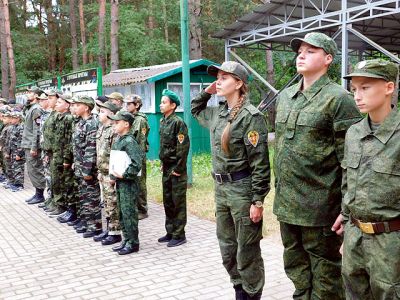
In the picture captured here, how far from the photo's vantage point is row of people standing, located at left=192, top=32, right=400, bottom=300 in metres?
2.50

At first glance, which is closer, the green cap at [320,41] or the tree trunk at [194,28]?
the green cap at [320,41]

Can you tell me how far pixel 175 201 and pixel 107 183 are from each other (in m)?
0.91

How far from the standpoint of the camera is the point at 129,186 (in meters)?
5.41

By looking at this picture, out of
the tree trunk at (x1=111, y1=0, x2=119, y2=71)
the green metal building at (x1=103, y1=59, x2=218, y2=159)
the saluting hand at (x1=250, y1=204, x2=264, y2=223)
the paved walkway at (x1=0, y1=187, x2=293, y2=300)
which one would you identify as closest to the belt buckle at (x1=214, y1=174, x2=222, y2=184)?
the saluting hand at (x1=250, y1=204, x2=264, y2=223)

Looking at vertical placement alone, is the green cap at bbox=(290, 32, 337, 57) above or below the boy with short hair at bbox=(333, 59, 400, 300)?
above

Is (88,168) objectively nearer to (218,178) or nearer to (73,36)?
(218,178)

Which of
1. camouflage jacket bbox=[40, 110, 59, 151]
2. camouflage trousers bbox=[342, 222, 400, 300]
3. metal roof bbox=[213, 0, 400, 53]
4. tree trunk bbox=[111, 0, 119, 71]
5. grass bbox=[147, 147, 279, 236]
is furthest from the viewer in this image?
tree trunk bbox=[111, 0, 119, 71]

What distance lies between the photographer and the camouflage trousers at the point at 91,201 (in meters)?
6.24

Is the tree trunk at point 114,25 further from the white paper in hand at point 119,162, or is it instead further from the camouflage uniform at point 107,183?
the white paper in hand at point 119,162

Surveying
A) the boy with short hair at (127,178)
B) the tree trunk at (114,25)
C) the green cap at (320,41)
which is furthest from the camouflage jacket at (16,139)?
the tree trunk at (114,25)

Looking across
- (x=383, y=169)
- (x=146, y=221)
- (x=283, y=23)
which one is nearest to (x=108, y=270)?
(x=146, y=221)

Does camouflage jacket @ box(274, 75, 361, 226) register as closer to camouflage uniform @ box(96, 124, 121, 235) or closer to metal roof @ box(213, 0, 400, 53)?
camouflage uniform @ box(96, 124, 121, 235)

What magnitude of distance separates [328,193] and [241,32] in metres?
12.8

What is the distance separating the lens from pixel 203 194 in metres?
8.51
